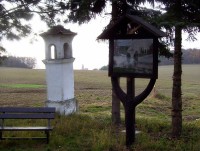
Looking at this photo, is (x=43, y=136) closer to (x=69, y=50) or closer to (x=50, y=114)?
(x=50, y=114)

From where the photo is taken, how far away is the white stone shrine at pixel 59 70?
14.5 metres

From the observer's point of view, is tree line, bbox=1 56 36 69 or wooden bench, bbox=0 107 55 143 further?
tree line, bbox=1 56 36 69

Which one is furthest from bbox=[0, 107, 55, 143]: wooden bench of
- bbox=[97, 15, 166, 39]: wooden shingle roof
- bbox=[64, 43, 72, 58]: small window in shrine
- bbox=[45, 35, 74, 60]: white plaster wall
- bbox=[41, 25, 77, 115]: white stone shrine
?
bbox=[64, 43, 72, 58]: small window in shrine

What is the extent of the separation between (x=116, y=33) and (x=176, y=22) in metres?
1.51

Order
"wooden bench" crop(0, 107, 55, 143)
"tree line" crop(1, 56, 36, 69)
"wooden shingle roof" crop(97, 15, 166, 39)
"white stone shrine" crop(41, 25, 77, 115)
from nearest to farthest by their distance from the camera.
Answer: "wooden shingle roof" crop(97, 15, 166, 39) → "wooden bench" crop(0, 107, 55, 143) → "white stone shrine" crop(41, 25, 77, 115) → "tree line" crop(1, 56, 36, 69)

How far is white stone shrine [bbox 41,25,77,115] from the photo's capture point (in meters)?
14.5

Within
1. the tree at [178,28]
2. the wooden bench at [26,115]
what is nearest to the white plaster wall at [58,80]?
the wooden bench at [26,115]

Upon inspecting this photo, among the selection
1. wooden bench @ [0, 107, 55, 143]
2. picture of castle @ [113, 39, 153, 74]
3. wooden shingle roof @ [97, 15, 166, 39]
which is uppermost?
wooden shingle roof @ [97, 15, 166, 39]

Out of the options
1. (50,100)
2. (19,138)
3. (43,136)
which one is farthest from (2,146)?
(50,100)

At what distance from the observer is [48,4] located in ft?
44.2

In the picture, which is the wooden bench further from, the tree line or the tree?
the tree line

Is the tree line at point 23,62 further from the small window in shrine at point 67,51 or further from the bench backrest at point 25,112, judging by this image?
the bench backrest at point 25,112

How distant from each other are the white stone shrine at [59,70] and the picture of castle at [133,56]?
228 inches

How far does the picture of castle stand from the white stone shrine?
19.0ft
